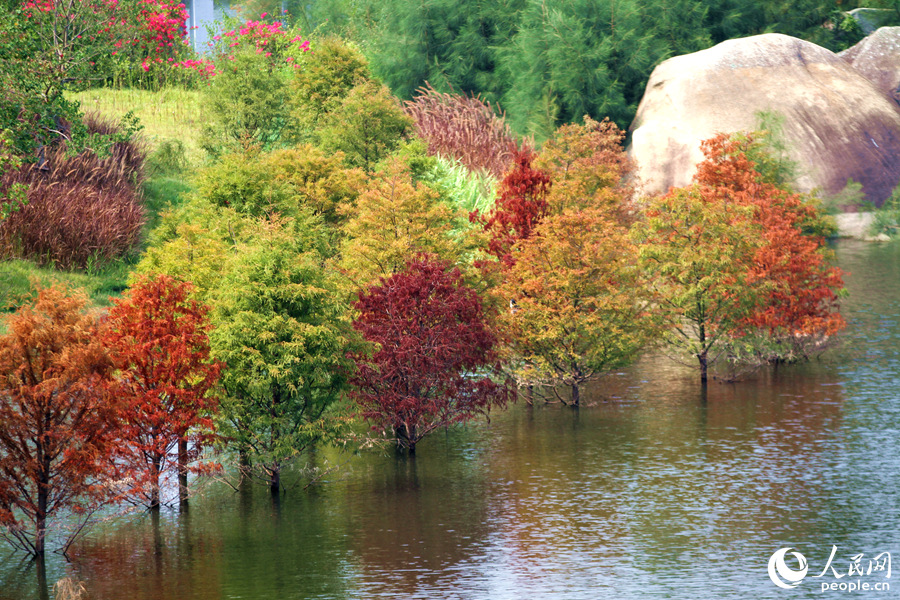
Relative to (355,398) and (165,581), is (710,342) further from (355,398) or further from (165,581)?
(165,581)

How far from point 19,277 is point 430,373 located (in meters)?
11.7

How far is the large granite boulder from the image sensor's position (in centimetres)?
3622

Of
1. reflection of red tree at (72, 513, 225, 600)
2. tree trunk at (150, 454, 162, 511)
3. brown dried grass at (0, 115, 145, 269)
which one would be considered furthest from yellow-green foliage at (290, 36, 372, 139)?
reflection of red tree at (72, 513, 225, 600)

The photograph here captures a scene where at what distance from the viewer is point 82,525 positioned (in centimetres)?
1369

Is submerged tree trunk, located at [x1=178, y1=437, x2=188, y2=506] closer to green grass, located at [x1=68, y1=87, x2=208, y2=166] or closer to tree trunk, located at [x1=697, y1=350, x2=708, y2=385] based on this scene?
tree trunk, located at [x1=697, y1=350, x2=708, y2=385]

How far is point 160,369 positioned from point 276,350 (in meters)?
1.57

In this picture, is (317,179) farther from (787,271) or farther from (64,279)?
(787,271)

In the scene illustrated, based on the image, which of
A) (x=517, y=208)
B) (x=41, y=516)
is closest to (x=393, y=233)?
(x=517, y=208)

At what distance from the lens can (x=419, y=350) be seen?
668 inches

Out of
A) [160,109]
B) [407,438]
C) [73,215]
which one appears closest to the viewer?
[407,438]

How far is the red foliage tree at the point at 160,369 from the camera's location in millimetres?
Result: 14391

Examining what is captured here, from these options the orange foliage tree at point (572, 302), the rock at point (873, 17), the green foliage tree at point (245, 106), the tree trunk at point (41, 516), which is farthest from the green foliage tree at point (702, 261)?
the rock at point (873, 17)

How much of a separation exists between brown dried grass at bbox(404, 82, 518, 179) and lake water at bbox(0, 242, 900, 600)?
17.8 m

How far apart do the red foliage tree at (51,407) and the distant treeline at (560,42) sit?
29.3m
